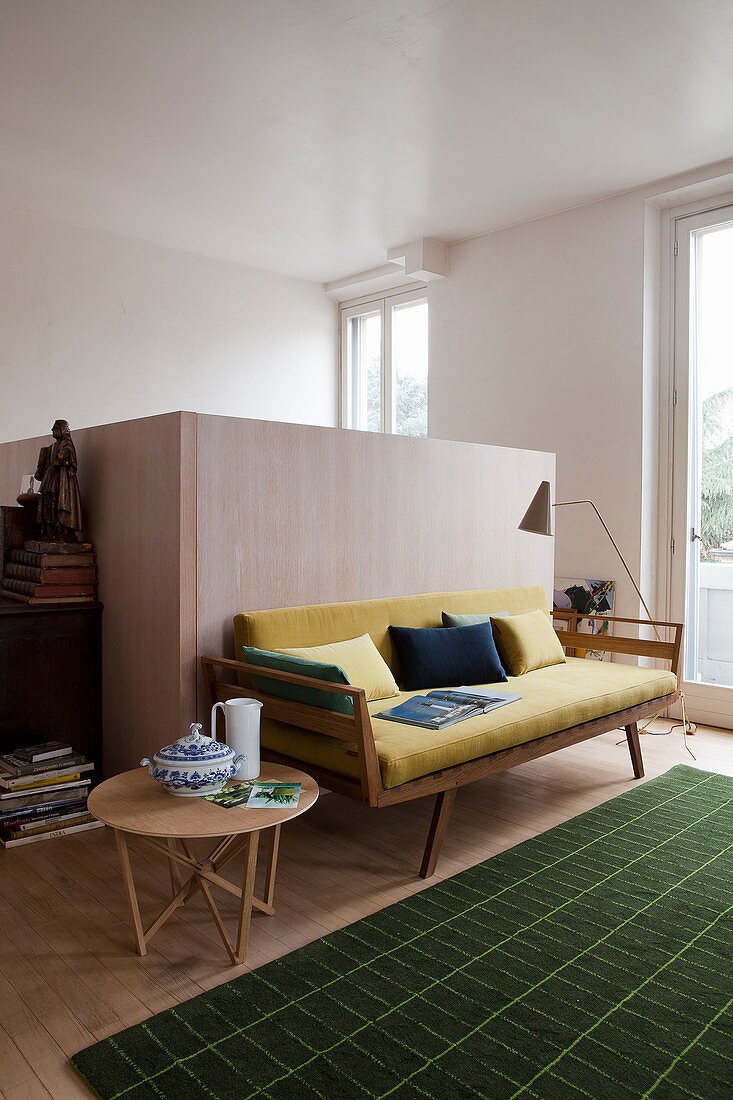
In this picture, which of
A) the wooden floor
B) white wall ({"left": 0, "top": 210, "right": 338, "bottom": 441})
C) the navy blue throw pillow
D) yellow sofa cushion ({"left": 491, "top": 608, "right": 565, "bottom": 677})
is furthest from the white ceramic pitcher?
white wall ({"left": 0, "top": 210, "right": 338, "bottom": 441})

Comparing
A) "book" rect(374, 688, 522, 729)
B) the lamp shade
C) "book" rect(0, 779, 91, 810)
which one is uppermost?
the lamp shade

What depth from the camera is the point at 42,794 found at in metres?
2.99

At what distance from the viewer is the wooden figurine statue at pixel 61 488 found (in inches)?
132

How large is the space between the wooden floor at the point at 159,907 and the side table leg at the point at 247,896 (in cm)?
5

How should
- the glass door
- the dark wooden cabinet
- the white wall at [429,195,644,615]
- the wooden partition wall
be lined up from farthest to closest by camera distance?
the white wall at [429,195,644,615]
the glass door
the dark wooden cabinet
the wooden partition wall

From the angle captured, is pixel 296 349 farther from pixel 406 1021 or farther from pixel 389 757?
pixel 406 1021

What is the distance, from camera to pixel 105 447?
3.41 meters

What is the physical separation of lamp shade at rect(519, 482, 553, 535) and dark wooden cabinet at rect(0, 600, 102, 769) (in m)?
2.06

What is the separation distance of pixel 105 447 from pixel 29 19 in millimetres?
1820

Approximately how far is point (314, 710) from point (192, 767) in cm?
57

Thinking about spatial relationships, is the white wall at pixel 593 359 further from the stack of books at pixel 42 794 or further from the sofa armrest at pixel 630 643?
the stack of books at pixel 42 794

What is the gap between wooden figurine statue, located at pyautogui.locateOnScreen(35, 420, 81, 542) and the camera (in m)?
3.35

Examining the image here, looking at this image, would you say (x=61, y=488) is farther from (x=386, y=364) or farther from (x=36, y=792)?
(x=386, y=364)

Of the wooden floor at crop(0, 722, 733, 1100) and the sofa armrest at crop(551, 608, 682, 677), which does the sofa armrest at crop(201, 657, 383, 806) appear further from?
the sofa armrest at crop(551, 608, 682, 677)
